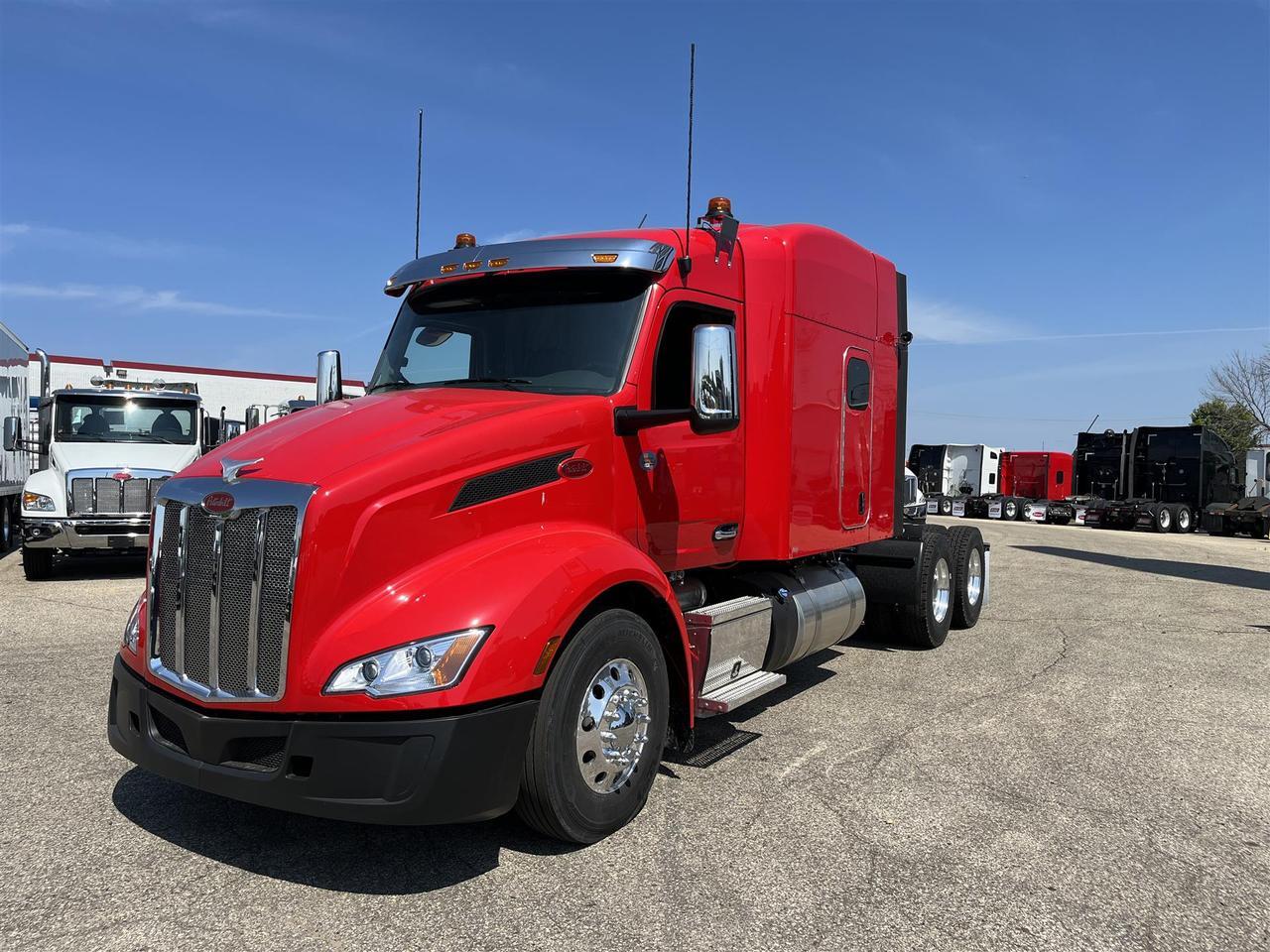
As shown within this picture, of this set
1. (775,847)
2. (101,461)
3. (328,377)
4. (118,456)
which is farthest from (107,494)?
(775,847)

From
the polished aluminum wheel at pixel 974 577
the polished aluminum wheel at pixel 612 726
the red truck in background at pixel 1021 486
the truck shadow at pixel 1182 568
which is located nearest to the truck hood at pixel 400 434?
the polished aluminum wheel at pixel 612 726

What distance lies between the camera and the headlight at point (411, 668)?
317 cm

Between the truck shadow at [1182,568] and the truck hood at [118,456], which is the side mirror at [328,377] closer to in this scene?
the truck hood at [118,456]

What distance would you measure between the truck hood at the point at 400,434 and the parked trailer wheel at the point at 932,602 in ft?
15.3

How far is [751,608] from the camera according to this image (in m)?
5.32

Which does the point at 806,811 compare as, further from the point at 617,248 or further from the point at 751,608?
the point at 617,248

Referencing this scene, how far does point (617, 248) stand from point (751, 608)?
216 centimetres

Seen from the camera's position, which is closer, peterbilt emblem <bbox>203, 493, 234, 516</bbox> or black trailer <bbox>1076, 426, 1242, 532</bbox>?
peterbilt emblem <bbox>203, 493, 234, 516</bbox>

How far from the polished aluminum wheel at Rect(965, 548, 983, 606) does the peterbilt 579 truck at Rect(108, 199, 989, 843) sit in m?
3.73

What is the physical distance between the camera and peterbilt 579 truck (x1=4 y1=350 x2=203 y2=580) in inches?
440

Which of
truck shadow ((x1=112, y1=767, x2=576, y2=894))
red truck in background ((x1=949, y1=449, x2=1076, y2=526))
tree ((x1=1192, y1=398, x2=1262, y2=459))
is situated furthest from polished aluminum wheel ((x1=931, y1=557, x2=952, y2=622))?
tree ((x1=1192, y1=398, x2=1262, y2=459))

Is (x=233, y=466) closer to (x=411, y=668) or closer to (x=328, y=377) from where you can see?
(x=411, y=668)

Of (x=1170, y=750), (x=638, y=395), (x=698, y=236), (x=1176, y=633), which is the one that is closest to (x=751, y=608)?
(x=638, y=395)

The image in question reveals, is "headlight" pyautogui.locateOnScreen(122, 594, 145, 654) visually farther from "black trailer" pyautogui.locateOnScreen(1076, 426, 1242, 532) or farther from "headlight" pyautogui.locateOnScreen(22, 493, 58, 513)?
"black trailer" pyautogui.locateOnScreen(1076, 426, 1242, 532)
